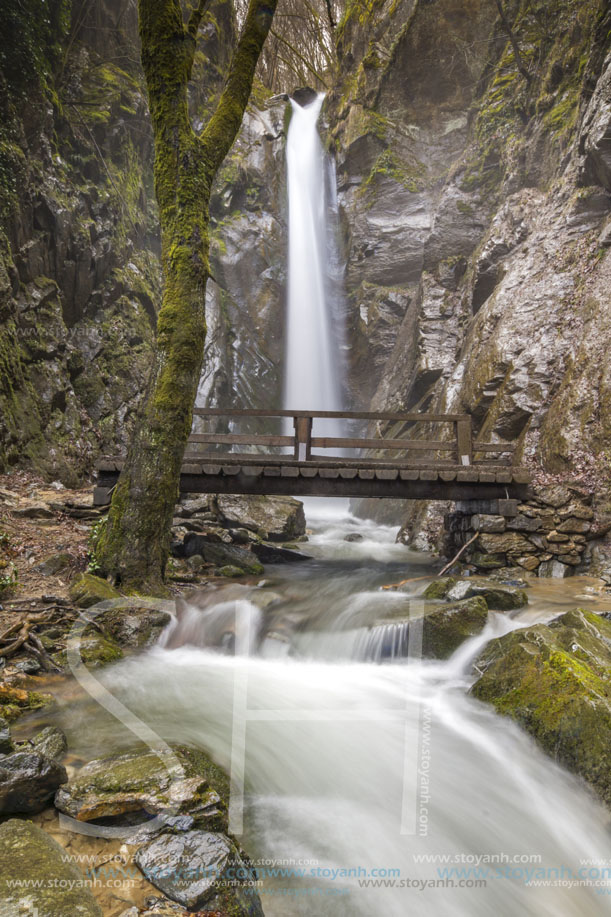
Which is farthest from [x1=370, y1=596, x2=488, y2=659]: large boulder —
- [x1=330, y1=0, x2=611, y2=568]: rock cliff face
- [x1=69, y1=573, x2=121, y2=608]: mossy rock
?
[x1=330, y1=0, x2=611, y2=568]: rock cliff face

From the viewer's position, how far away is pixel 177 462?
5.62m

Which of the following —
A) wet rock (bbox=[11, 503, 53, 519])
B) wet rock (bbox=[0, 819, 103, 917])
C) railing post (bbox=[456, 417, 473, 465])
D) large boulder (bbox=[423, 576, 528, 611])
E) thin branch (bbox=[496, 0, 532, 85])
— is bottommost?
large boulder (bbox=[423, 576, 528, 611])

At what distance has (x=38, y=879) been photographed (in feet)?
4.93

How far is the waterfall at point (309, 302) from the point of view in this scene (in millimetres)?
22562

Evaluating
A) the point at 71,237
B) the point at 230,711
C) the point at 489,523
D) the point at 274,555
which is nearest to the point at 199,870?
the point at 230,711

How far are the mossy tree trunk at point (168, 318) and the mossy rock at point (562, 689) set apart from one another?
3677 mm

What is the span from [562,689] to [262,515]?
8.91 meters

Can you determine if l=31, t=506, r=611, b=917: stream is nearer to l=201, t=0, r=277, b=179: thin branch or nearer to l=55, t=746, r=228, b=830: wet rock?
l=55, t=746, r=228, b=830: wet rock

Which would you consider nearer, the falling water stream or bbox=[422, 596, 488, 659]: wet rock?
the falling water stream

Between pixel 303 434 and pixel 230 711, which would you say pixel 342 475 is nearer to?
pixel 303 434

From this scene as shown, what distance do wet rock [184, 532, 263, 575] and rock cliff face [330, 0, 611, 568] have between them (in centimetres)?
463

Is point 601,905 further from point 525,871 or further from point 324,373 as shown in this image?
point 324,373

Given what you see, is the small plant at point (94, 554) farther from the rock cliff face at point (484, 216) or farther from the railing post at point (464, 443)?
the rock cliff face at point (484, 216)

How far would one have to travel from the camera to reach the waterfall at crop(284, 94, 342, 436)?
22.6 metres
